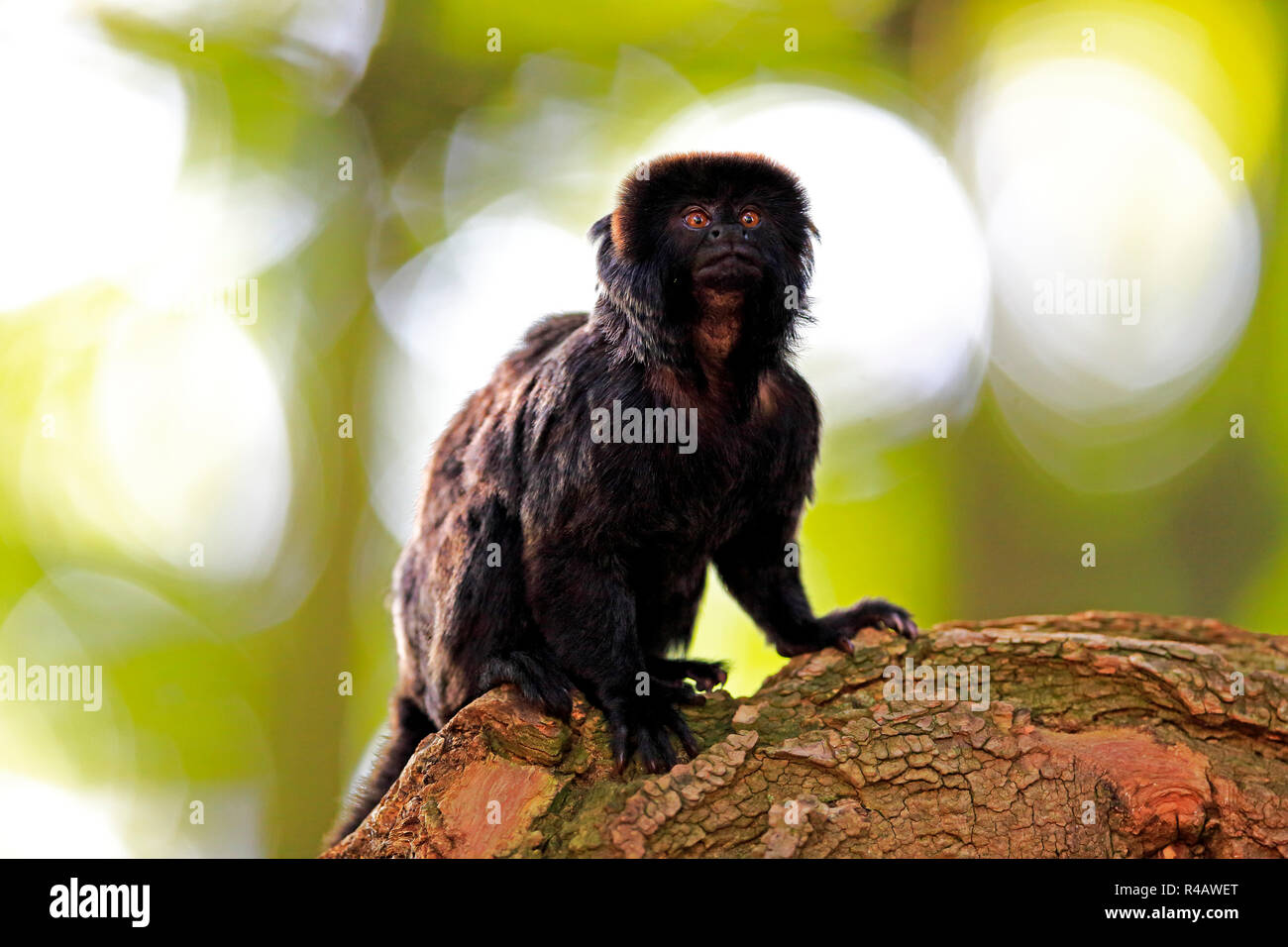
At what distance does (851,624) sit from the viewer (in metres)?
4.42

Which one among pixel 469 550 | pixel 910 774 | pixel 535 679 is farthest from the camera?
pixel 469 550

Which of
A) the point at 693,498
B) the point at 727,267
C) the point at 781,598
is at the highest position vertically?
the point at 727,267

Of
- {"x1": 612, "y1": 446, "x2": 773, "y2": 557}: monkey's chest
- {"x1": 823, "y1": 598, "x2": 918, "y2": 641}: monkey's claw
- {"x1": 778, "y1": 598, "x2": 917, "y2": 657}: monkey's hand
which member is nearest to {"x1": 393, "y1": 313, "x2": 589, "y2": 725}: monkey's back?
{"x1": 612, "y1": 446, "x2": 773, "y2": 557}: monkey's chest

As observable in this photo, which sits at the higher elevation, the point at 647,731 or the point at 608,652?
the point at 608,652

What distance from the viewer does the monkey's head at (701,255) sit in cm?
435

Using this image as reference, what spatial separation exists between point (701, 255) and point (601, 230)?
2.08 ft

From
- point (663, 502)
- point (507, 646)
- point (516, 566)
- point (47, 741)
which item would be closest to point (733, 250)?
point (663, 502)

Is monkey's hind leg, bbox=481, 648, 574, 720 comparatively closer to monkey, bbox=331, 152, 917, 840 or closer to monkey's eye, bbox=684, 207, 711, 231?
monkey, bbox=331, 152, 917, 840

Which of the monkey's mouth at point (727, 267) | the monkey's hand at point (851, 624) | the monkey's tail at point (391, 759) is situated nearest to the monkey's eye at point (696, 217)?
the monkey's mouth at point (727, 267)

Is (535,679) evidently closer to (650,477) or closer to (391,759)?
(650,477)

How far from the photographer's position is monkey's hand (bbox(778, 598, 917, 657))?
14.0ft

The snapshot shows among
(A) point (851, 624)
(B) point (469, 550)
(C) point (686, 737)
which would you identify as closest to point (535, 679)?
(C) point (686, 737)
